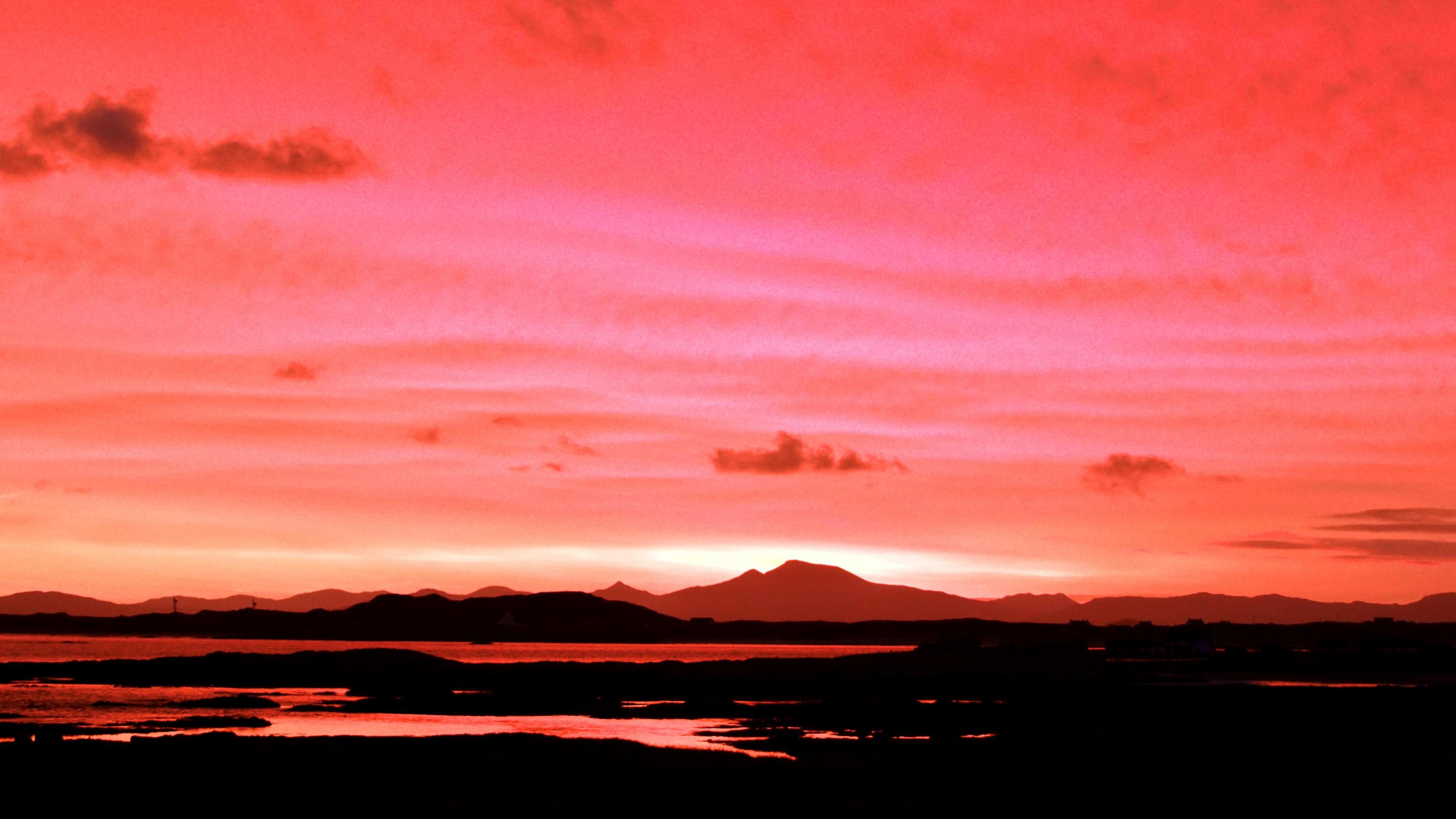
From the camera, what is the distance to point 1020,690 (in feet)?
294

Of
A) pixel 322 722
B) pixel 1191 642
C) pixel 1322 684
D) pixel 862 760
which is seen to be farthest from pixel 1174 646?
pixel 862 760

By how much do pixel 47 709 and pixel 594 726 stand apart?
3398 centimetres

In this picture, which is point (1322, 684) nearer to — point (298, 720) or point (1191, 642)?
point (298, 720)

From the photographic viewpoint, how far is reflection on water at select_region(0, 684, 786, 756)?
5997 cm

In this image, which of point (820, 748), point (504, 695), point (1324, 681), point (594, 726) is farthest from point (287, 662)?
point (1324, 681)

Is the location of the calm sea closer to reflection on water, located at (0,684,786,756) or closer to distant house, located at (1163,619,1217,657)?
reflection on water, located at (0,684,786,756)

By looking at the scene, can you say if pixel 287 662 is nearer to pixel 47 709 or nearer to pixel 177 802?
pixel 47 709

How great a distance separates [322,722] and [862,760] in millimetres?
33168

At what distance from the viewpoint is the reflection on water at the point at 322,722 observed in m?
60.0

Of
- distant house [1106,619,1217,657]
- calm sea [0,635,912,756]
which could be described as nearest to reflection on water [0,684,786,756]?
calm sea [0,635,912,756]

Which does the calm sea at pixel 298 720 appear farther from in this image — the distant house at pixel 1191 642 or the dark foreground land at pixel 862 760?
the distant house at pixel 1191 642

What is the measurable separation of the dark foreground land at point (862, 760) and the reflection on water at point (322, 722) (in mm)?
3249

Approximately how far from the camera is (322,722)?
67750 millimetres

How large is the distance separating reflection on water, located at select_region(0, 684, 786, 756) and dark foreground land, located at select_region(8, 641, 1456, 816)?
325cm
